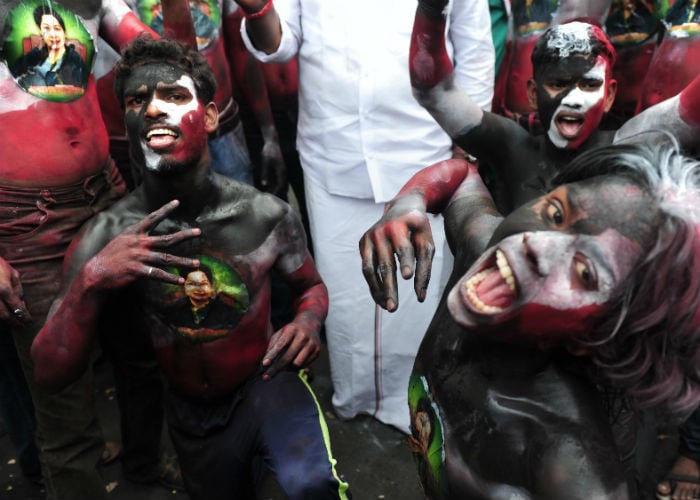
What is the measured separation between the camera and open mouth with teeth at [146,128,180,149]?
2.23 metres

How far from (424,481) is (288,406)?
60cm

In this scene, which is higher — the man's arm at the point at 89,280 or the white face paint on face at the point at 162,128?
the white face paint on face at the point at 162,128

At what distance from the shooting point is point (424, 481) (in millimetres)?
2004

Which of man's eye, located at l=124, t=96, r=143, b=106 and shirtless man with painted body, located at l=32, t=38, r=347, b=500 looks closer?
shirtless man with painted body, located at l=32, t=38, r=347, b=500

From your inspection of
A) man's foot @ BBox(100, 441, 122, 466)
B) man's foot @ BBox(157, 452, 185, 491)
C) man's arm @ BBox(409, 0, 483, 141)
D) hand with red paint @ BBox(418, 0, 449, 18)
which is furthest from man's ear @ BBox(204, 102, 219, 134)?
man's foot @ BBox(100, 441, 122, 466)

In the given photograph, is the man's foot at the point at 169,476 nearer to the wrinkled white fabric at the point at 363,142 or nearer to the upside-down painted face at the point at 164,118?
the wrinkled white fabric at the point at 363,142

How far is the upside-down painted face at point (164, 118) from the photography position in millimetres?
2234

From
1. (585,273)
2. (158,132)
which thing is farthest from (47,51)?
(585,273)

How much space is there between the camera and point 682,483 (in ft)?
9.97

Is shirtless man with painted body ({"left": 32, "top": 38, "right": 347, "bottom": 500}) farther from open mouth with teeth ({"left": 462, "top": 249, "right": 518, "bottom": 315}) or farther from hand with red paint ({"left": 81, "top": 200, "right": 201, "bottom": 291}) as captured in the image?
open mouth with teeth ({"left": 462, "top": 249, "right": 518, "bottom": 315})

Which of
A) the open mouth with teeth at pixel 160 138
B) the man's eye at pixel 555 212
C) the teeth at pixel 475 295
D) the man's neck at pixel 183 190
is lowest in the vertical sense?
the man's neck at pixel 183 190

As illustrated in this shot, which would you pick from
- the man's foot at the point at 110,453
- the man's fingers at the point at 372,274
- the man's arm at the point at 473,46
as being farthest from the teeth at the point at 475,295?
the man's foot at the point at 110,453

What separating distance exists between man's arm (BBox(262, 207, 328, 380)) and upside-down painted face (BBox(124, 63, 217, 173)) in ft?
1.44

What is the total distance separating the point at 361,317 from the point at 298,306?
3.13ft
